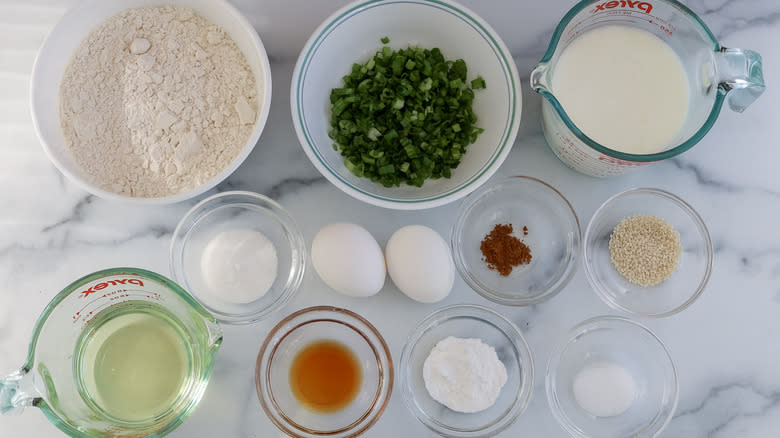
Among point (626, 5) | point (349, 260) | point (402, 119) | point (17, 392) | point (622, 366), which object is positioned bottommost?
point (622, 366)

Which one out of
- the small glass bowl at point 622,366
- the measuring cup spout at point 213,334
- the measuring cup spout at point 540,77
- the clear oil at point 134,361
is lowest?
the small glass bowl at point 622,366

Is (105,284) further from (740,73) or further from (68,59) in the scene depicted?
(740,73)

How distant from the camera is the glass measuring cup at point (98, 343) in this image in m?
1.22

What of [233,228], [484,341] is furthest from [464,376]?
[233,228]

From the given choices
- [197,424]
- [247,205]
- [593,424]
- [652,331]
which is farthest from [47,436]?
[652,331]

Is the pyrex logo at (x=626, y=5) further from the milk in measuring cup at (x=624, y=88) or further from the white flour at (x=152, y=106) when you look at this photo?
the white flour at (x=152, y=106)

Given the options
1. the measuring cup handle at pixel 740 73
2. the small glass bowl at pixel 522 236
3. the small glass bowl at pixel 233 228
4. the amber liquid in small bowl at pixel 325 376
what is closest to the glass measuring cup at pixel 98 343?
the small glass bowl at pixel 233 228

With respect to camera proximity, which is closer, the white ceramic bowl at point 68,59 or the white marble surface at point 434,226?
the white ceramic bowl at point 68,59

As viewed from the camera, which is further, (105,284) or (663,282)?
(663,282)

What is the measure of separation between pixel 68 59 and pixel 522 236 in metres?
1.20

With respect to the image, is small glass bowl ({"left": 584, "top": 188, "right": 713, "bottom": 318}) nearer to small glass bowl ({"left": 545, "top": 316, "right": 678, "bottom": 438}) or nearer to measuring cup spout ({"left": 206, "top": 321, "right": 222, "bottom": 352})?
small glass bowl ({"left": 545, "top": 316, "right": 678, "bottom": 438})

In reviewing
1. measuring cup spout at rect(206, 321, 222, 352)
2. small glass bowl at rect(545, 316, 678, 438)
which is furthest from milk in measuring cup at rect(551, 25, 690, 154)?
measuring cup spout at rect(206, 321, 222, 352)

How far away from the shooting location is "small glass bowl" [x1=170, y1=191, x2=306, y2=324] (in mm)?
1499

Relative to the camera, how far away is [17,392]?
3.83ft
